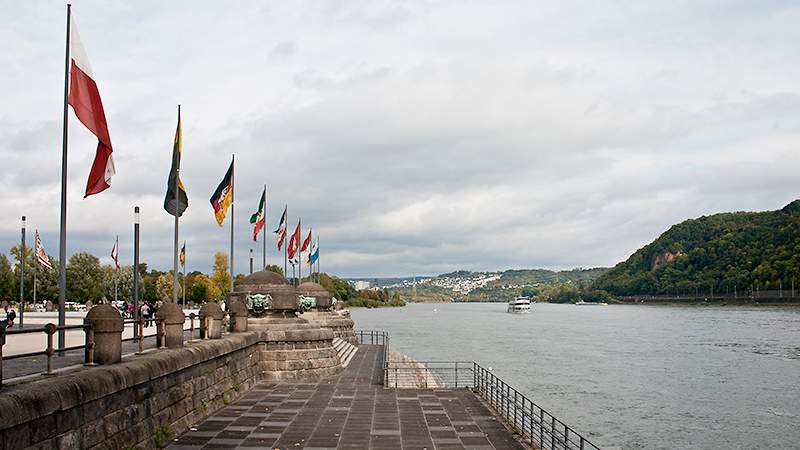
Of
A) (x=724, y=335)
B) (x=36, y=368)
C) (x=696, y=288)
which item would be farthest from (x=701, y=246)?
(x=36, y=368)

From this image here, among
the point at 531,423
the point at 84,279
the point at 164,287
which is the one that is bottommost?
the point at 531,423

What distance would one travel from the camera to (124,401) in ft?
32.6

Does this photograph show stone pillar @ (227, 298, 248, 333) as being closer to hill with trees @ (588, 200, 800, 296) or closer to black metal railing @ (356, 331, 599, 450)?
black metal railing @ (356, 331, 599, 450)

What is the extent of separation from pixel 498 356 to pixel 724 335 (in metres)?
33.5

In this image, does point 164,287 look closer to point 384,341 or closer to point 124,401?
point 384,341

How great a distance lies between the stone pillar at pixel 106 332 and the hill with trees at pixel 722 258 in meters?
136

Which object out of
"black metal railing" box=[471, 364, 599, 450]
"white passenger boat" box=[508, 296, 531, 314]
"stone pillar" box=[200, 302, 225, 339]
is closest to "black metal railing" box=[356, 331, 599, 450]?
"black metal railing" box=[471, 364, 599, 450]

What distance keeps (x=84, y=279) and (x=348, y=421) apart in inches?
2647

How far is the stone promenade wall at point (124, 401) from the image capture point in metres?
7.30

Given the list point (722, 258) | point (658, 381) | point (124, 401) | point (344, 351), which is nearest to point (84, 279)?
point (344, 351)

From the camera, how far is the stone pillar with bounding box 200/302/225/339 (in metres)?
15.9

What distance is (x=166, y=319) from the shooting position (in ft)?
41.2

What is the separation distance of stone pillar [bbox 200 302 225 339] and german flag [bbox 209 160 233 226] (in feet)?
19.6

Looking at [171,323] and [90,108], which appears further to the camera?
[171,323]
